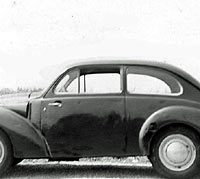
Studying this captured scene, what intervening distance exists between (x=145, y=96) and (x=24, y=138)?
1.66 m

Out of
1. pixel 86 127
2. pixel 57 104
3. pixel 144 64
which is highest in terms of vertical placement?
pixel 144 64

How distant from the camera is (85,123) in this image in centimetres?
753

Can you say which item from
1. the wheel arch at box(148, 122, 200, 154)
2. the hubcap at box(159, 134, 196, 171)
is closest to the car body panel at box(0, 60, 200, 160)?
the wheel arch at box(148, 122, 200, 154)

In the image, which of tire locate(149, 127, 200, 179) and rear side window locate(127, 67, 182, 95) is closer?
tire locate(149, 127, 200, 179)

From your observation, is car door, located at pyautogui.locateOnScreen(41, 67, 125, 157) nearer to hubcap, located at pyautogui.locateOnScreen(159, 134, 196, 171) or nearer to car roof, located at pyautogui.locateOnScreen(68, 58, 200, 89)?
car roof, located at pyautogui.locateOnScreen(68, 58, 200, 89)

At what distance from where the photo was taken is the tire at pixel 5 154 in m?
7.43

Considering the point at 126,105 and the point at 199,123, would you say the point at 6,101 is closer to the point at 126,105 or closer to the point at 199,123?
the point at 126,105

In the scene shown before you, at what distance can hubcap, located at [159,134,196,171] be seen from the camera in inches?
286

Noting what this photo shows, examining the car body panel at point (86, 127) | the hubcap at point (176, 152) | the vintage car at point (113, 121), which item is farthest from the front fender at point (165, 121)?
the car body panel at point (86, 127)

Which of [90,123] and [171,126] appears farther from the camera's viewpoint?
[90,123]

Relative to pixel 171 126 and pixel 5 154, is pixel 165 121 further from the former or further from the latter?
pixel 5 154

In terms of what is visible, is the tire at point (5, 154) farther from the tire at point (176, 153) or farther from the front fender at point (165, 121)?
the tire at point (176, 153)

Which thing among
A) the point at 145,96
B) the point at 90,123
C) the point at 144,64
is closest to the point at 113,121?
the point at 90,123

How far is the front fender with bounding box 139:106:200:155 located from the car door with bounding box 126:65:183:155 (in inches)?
3.1
